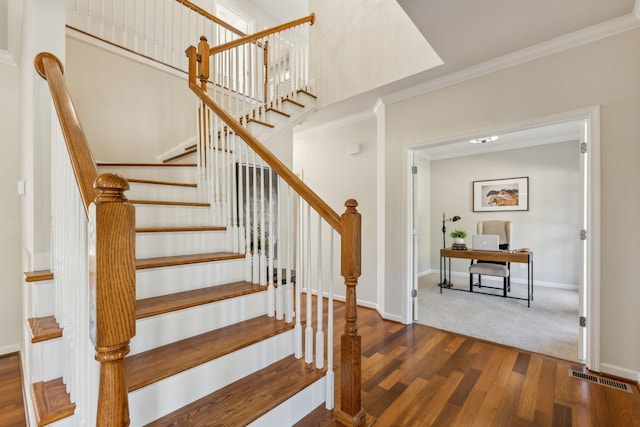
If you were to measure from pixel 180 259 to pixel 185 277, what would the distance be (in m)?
0.12

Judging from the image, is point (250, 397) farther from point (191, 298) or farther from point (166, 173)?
point (166, 173)

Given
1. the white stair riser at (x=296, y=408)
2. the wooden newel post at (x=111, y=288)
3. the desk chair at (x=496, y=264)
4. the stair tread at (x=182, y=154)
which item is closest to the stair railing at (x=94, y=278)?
the wooden newel post at (x=111, y=288)

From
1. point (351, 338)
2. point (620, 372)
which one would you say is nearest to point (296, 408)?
point (351, 338)

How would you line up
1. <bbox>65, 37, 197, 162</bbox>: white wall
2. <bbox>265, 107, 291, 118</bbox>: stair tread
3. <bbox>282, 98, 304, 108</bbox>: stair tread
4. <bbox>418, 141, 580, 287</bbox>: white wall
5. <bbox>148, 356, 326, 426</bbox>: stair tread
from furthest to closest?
<bbox>418, 141, 580, 287</bbox>: white wall
<bbox>282, 98, 304, 108</bbox>: stair tread
<bbox>265, 107, 291, 118</bbox>: stair tread
<bbox>65, 37, 197, 162</bbox>: white wall
<bbox>148, 356, 326, 426</bbox>: stair tread

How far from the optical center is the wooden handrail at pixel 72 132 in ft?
2.65

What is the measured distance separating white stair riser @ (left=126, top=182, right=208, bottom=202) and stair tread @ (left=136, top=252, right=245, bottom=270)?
604 millimetres

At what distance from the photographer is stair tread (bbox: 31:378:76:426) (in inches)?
39.1

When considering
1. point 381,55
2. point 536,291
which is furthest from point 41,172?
point 536,291

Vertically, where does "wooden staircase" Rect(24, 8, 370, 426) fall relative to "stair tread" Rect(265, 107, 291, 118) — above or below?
below

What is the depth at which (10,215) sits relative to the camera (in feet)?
8.52

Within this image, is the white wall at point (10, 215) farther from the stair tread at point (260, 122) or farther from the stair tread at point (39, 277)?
the stair tread at point (260, 122)

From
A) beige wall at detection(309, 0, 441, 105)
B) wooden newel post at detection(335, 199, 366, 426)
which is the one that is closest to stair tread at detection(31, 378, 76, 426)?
wooden newel post at detection(335, 199, 366, 426)

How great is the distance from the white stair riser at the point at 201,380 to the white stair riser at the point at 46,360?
14.5 inches

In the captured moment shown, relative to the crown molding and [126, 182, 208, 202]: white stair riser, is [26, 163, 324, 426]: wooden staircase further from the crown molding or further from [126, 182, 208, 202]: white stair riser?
the crown molding
